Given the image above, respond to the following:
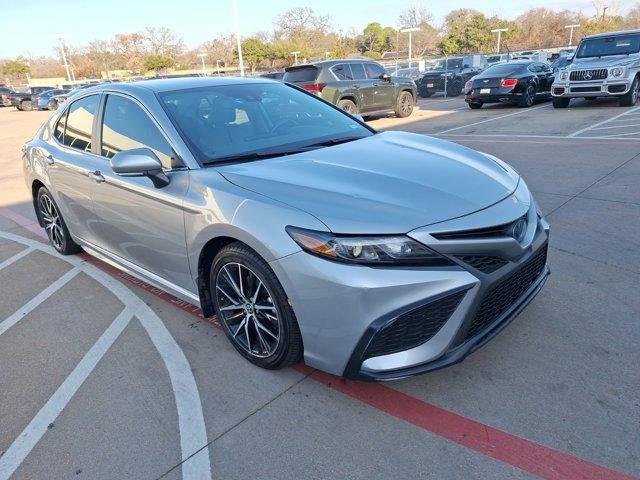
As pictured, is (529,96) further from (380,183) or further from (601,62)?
(380,183)

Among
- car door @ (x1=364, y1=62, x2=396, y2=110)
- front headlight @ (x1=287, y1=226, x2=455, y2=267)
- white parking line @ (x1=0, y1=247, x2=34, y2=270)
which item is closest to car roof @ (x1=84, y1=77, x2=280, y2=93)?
front headlight @ (x1=287, y1=226, x2=455, y2=267)

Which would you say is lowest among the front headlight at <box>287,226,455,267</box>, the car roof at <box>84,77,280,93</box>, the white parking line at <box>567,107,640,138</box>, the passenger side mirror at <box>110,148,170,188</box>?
the white parking line at <box>567,107,640,138</box>

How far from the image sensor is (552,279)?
380cm

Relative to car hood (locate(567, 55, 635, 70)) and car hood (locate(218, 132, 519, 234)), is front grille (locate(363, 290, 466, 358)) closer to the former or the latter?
car hood (locate(218, 132, 519, 234))

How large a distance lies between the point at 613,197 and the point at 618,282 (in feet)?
7.82

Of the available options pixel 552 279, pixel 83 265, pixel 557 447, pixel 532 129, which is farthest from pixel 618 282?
pixel 532 129

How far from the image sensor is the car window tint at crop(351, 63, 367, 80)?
14091mm

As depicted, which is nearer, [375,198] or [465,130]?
[375,198]

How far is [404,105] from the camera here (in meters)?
15.6

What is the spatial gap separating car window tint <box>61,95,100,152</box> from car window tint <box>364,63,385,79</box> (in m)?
11.3

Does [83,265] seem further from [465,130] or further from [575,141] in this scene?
[465,130]

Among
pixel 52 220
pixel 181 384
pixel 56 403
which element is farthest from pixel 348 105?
pixel 56 403

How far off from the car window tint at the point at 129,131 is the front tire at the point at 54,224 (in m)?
1.41

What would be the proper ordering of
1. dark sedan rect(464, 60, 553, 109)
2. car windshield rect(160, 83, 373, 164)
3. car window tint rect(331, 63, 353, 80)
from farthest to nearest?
dark sedan rect(464, 60, 553, 109), car window tint rect(331, 63, 353, 80), car windshield rect(160, 83, 373, 164)
